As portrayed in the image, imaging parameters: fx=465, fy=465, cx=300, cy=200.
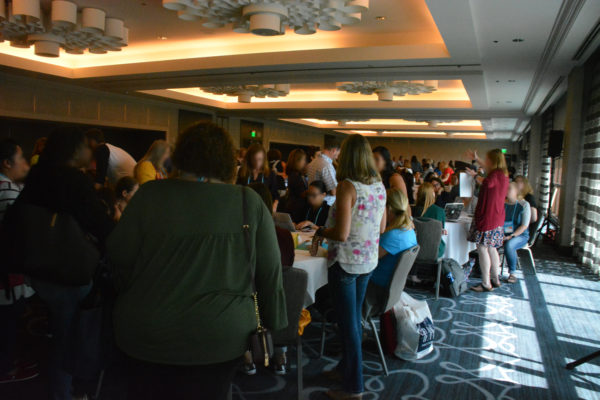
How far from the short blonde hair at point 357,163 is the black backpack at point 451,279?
292 centimetres

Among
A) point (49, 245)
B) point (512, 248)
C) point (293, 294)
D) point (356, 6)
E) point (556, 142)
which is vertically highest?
point (356, 6)

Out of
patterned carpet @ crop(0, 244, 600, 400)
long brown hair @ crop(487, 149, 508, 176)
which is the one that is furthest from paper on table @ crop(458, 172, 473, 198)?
patterned carpet @ crop(0, 244, 600, 400)

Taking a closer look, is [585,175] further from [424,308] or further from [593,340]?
[424,308]

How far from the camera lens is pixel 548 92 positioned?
999 cm

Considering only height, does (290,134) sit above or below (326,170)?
above

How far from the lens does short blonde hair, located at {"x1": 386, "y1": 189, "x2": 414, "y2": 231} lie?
11.3ft

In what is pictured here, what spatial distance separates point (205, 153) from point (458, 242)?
15.6 feet

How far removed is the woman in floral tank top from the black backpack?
9.00ft

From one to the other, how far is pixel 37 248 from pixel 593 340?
4.40 m

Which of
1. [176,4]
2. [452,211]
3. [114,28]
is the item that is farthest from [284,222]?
[114,28]

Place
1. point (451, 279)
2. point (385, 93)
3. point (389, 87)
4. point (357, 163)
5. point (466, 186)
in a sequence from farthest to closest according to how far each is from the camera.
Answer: point (385, 93) → point (389, 87) → point (466, 186) → point (451, 279) → point (357, 163)

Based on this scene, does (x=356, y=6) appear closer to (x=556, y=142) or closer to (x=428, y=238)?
(x=428, y=238)

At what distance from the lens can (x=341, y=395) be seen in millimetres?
2838

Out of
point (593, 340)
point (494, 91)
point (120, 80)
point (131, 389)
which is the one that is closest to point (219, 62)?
point (120, 80)
